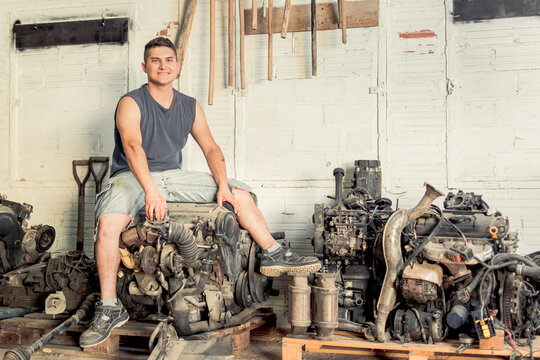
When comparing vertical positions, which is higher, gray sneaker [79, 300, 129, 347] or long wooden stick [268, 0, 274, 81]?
long wooden stick [268, 0, 274, 81]

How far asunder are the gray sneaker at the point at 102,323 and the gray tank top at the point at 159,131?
0.96 metres

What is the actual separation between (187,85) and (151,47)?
1.44 meters

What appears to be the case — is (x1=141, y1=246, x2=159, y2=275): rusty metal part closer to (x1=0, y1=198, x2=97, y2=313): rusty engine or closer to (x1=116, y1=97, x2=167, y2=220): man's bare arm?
(x1=116, y1=97, x2=167, y2=220): man's bare arm

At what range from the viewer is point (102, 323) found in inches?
122

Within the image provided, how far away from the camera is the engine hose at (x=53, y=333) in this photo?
9.97 ft

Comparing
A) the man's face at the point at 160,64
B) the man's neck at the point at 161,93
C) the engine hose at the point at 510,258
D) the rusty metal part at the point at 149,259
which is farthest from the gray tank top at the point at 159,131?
the engine hose at the point at 510,258

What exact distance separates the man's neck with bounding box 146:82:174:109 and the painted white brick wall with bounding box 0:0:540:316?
4.18 feet

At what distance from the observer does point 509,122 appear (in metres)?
4.37

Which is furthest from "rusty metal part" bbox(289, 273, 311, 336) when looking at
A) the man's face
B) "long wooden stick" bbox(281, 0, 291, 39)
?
"long wooden stick" bbox(281, 0, 291, 39)

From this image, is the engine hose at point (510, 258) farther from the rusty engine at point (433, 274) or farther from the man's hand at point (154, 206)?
the man's hand at point (154, 206)

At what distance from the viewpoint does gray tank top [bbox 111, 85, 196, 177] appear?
3578mm

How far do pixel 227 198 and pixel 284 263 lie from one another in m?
0.58

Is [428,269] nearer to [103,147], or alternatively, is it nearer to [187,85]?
[187,85]

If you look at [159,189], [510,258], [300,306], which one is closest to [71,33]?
[159,189]
